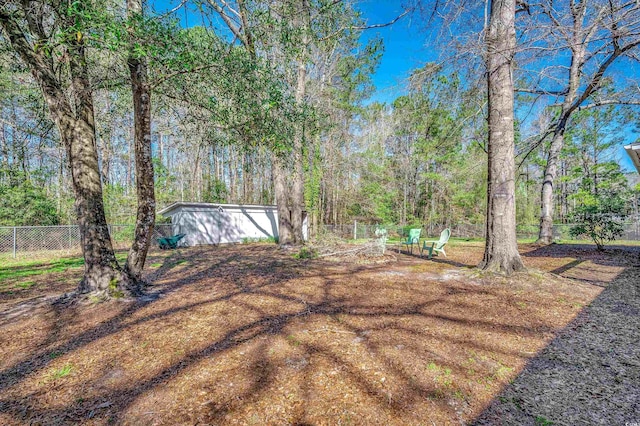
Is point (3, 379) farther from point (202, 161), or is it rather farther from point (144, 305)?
point (202, 161)

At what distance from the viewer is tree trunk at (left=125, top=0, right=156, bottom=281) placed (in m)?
3.93

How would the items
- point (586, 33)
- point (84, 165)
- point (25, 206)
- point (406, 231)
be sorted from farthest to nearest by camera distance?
1. point (406, 231)
2. point (25, 206)
3. point (84, 165)
4. point (586, 33)

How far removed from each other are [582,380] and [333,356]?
1.89m

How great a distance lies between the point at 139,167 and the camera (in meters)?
4.03

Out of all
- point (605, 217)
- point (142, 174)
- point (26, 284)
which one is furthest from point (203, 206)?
point (605, 217)

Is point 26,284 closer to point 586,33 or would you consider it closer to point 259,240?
point 259,240

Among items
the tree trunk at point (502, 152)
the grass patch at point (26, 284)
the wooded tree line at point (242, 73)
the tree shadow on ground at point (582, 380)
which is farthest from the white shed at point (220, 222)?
the tree shadow on ground at point (582, 380)

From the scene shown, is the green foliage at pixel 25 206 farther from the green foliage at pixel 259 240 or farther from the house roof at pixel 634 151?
the house roof at pixel 634 151

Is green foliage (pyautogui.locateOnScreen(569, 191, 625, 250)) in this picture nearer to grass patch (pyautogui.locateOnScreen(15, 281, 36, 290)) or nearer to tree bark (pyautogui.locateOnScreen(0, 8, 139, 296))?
tree bark (pyautogui.locateOnScreen(0, 8, 139, 296))

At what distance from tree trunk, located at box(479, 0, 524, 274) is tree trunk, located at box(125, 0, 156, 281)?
578 centimetres

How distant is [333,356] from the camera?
2.23 meters

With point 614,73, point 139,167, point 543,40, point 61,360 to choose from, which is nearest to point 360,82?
point 614,73

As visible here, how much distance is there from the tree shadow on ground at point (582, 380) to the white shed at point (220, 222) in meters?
13.9

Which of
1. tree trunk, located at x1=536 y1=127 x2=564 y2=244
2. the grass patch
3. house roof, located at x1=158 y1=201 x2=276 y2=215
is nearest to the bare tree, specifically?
tree trunk, located at x1=536 y1=127 x2=564 y2=244
